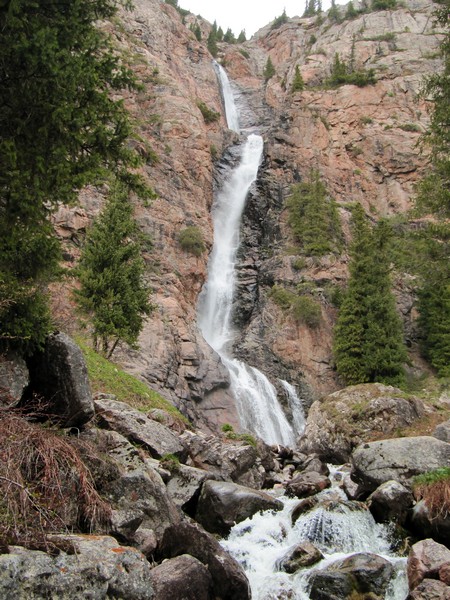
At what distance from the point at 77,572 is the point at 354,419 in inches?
667

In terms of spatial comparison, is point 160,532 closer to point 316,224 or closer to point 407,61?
point 316,224

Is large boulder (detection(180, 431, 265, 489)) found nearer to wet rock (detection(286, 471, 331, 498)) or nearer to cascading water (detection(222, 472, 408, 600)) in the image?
wet rock (detection(286, 471, 331, 498))

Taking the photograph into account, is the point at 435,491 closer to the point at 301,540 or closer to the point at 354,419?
the point at 301,540

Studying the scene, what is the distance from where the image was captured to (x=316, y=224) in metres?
41.8

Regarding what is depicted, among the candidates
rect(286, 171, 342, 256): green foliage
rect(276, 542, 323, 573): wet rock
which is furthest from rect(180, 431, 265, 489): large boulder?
rect(286, 171, 342, 256): green foliage

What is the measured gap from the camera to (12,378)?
6.81 metres

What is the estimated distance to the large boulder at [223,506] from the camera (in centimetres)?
984

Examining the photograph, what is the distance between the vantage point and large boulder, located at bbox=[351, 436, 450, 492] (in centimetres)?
1145

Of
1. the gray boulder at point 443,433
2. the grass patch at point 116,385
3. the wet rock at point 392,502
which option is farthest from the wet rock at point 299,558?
the gray boulder at point 443,433

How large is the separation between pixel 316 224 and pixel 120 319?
1046 inches

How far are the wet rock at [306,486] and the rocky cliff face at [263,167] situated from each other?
11195 millimetres

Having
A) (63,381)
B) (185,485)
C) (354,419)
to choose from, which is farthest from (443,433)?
(63,381)

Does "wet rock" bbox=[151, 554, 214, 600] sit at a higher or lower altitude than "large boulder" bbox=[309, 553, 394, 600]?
higher

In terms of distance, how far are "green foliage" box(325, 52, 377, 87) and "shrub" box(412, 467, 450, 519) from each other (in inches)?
2262
